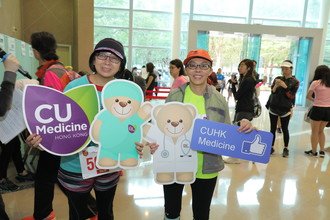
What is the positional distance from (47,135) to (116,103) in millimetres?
360

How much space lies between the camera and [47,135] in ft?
4.34

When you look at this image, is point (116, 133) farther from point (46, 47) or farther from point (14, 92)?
point (46, 47)

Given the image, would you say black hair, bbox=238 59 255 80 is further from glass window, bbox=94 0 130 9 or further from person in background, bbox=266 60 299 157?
glass window, bbox=94 0 130 9

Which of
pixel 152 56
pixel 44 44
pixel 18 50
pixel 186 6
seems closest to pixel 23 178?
pixel 44 44

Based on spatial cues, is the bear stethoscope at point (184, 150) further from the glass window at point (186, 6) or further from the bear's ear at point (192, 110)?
the glass window at point (186, 6)

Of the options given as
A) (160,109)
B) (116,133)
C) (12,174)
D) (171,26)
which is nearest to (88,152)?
(116,133)

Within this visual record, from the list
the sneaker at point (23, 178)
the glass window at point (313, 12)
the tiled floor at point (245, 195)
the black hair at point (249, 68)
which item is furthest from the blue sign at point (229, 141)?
the glass window at point (313, 12)

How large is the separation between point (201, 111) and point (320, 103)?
3.49 metres

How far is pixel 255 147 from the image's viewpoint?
157 cm

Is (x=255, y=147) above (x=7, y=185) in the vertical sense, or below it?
above

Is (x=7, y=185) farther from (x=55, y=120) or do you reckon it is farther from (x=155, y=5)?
(x=155, y=5)

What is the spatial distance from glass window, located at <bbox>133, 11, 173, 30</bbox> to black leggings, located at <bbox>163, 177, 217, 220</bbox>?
954 cm

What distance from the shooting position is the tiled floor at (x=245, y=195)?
2520mm

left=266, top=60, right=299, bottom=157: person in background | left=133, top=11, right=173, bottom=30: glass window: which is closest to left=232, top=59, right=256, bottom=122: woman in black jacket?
left=266, top=60, right=299, bottom=157: person in background
